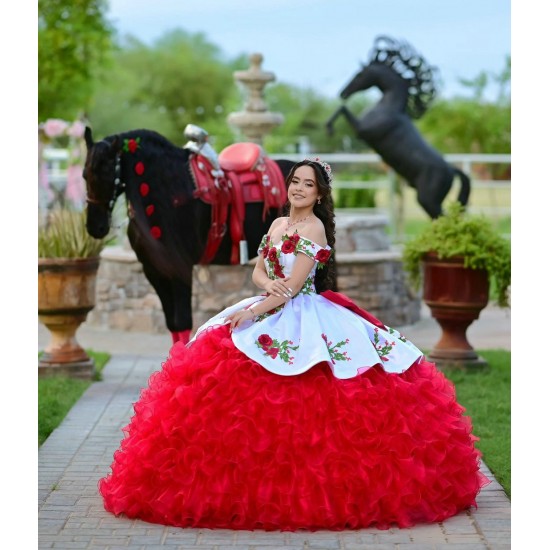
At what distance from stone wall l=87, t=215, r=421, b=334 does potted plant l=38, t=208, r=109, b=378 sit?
214 centimetres

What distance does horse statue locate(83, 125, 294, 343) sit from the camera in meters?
8.08

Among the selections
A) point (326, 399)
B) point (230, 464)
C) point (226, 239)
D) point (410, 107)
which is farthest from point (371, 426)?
Result: point (410, 107)

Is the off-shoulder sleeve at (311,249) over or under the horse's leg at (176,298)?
over

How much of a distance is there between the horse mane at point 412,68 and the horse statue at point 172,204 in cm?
516

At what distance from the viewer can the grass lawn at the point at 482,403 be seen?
671cm

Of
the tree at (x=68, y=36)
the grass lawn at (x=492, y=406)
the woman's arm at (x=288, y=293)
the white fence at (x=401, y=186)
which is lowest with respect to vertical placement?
the grass lawn at (x=492, y=406)

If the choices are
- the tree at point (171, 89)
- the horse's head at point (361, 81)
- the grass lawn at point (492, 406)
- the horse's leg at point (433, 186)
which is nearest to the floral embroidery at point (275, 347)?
the grass lawn at point (492, 406)

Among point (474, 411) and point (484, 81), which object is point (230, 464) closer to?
point (474, 411)

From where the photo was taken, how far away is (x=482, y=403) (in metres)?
8.16

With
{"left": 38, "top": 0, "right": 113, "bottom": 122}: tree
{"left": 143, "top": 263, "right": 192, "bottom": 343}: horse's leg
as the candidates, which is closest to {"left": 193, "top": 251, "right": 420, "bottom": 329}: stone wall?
{"left": 143, "top": 263, "right": 192, "bottom": 343}: horse's leg

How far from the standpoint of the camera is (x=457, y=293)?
358 inches

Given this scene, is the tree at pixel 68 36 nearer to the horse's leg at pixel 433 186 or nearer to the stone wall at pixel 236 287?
the horse's leg at pixel 433 186

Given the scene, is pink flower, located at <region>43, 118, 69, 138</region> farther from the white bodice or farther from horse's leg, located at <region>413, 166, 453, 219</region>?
the white bodice

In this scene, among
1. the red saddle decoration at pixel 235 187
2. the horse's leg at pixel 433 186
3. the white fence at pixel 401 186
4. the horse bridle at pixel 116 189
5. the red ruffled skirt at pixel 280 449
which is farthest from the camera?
the white fence at pixel 401 186
